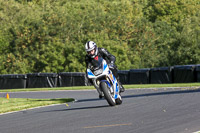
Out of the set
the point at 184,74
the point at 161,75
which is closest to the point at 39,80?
the point at 161,75

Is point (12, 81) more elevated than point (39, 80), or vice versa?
point (39, 80)

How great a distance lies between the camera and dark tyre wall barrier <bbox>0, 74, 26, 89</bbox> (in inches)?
1396

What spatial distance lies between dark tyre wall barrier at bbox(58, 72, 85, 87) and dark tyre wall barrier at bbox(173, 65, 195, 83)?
826 centimetres

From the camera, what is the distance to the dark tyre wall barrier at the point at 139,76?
99.3 feet

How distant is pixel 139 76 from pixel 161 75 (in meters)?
2.06

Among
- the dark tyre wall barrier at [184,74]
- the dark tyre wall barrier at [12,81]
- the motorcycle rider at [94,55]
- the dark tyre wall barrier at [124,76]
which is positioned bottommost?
the dark tyre wall barrier at [12,81]

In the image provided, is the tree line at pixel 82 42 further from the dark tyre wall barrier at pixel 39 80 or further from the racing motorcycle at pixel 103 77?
the racing motorcycle at pixel 103 77

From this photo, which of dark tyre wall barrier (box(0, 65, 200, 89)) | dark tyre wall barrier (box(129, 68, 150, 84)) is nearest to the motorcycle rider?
dark tyre wall barrier (box(0, 65, 200, 89))

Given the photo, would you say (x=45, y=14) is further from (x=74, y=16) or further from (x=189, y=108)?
(x=189, y=108)

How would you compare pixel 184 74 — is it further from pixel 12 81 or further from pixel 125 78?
pixel 12 81

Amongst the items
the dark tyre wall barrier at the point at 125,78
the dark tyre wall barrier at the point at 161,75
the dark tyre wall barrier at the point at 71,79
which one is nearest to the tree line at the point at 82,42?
the dark tyre wall barrier at the point at 125,78

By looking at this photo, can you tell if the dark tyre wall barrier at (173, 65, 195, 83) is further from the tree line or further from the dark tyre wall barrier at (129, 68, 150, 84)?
the tree line

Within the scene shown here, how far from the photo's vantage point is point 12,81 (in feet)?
118

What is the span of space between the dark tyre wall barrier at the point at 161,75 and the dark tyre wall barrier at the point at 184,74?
Result: 1.86 ft
